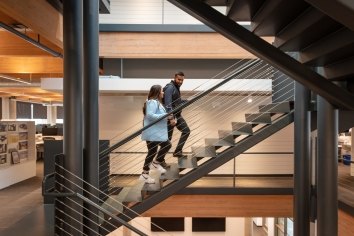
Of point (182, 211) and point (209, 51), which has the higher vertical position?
point (209, 51)

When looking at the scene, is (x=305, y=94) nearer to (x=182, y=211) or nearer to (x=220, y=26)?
(x=220, y=26)

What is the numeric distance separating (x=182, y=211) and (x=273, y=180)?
261 centimetres

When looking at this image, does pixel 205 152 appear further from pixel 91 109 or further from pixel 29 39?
pixel 29 39

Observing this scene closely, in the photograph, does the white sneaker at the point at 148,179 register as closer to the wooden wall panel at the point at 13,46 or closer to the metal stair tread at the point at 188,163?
the metal stair tread at the point at 188,163

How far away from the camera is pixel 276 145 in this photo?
8.45 meters

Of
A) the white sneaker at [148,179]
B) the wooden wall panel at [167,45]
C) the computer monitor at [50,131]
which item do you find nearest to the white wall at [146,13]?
the wooden wall panel at [167,45]

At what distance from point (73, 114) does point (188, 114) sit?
4582 mm

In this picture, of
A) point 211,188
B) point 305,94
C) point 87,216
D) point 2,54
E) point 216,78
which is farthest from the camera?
point 216,78

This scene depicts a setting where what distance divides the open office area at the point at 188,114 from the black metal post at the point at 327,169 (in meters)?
0.01

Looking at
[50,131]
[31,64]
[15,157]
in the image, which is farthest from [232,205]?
[50,131]

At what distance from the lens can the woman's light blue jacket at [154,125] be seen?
176 inches

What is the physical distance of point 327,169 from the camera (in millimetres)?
3787

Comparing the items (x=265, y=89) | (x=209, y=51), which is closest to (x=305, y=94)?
(x=265, y=89)

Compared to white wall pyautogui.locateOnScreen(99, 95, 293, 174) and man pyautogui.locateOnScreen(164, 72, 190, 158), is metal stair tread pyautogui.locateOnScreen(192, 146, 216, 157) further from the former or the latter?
white wall pyautogui.locateOnScreen(99, 95, 293, 174)
